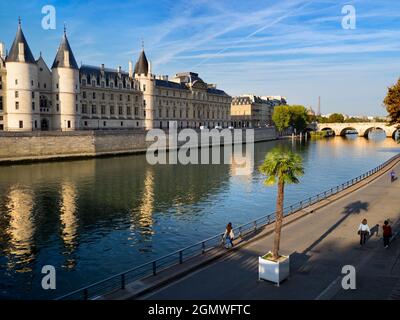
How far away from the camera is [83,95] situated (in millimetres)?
85812

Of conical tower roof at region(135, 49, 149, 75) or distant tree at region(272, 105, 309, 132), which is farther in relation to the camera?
distant tree at region(272, 105, 309, 132)

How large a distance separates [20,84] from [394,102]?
194ft

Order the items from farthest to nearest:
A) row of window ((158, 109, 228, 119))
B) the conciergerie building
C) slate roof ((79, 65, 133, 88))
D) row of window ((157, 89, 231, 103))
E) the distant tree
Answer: the distant tree < row of window ((158, 109, 228, 119)) < row of window ((157, 89, 231, 103)) < slate roof ((79, 65, 133, 88)) < the conciergerie building

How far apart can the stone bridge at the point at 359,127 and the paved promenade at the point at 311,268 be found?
14046 cm

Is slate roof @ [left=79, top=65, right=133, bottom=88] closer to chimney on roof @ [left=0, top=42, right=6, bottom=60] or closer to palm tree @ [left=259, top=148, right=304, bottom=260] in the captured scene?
chimney on roof @ [left=0, top=42, right=6, bottom=60]

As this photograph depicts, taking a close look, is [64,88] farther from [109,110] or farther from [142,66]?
[142,66]

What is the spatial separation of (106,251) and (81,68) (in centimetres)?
7277

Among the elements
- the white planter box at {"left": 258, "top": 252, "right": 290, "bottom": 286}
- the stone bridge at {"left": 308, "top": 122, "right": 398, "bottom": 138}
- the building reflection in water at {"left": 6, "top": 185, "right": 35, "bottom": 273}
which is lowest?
the building reflection in water at {"left": 6, "top": 185, "right": 35, "bottom": 273}

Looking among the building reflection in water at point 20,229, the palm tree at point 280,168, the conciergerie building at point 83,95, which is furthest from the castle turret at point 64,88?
the palm tree at point 280,168

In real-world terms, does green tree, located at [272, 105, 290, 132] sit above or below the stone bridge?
above

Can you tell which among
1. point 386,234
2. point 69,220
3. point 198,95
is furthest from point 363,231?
point 198,95

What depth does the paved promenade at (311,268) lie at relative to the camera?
1320 cm

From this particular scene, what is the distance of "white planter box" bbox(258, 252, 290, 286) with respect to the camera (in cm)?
1379

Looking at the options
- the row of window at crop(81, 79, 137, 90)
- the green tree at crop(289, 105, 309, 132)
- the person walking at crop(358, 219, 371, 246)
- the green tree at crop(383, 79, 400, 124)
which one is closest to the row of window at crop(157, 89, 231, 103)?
the row of window at crop(81, 79, 137, 90)
